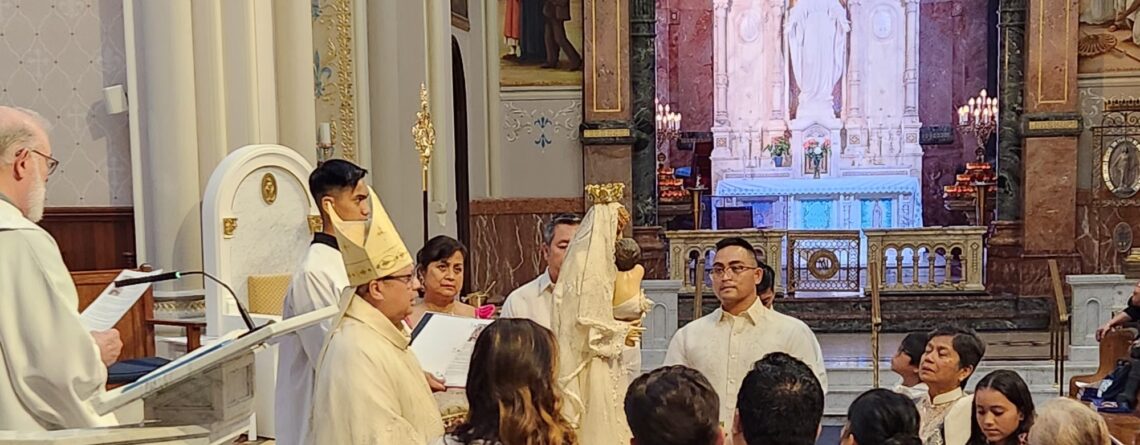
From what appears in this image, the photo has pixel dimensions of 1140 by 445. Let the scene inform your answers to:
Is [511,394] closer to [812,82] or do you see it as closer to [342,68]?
[342,68]

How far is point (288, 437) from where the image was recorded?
3855 millimetres

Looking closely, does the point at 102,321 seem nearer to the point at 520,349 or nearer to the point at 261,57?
the point at 520,349

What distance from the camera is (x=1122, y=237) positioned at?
1155cm

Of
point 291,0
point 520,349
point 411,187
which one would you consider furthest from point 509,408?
point 411,187

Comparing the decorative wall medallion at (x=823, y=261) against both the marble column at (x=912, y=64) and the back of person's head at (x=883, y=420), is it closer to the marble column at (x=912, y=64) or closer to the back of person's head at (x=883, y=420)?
the marble column at (x=912, y=64)

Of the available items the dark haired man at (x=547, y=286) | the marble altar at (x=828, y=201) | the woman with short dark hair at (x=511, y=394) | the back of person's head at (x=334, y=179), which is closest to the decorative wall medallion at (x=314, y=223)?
the dark haired man at (x=547, y=286)

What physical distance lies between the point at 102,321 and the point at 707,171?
45.0 feet

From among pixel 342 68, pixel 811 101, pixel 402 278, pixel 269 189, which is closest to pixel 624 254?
pixel 402 278

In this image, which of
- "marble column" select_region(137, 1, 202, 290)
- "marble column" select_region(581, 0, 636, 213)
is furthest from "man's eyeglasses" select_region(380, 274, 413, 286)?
"marble column" select_region(581, 0, 636, 213)

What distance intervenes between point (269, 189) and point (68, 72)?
5.41ft

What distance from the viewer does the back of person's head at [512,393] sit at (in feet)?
7.54

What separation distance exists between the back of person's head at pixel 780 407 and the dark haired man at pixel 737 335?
5.19 feet

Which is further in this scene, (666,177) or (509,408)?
(666,177)

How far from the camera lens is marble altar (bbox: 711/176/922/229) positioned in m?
15.2
